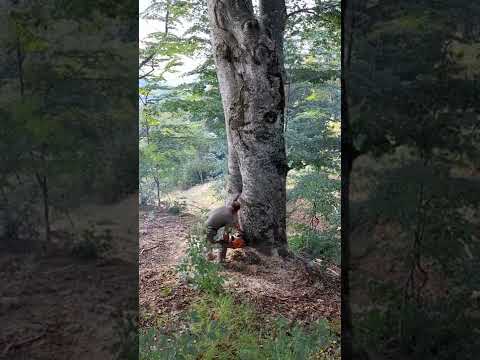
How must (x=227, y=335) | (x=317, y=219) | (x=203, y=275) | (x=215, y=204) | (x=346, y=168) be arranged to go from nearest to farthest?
1. (x=346, y=168)
2. (x=227, y=335)
3. (x=203, y=275)
4. (x=317, y=219)
5. (x=215, y=204)

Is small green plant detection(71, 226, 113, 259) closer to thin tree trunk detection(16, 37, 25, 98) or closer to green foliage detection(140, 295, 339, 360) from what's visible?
thin tree trunk detection(16, 37, 25, 98)

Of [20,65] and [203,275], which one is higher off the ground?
[20,65]

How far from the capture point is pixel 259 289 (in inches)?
123

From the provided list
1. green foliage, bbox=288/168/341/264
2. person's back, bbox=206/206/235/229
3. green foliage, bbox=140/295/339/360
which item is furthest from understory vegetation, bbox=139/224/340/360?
green foliage, bbox=288/168/341/264

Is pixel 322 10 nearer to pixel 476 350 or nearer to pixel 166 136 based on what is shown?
pixel 166 136

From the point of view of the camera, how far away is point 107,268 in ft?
4.30

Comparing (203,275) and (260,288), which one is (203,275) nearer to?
(203,275)

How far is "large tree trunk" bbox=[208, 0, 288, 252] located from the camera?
11.4 feet

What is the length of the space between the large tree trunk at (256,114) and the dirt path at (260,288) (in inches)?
8.4

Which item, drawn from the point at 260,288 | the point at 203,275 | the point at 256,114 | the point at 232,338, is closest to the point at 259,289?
the point at 260,288

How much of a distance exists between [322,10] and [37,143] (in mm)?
4473

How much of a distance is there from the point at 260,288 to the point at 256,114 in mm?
1385

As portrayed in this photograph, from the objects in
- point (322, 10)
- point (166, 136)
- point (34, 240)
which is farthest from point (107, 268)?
point (166, 136)

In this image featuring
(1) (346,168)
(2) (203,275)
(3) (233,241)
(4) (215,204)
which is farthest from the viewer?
(4) (215,204)
